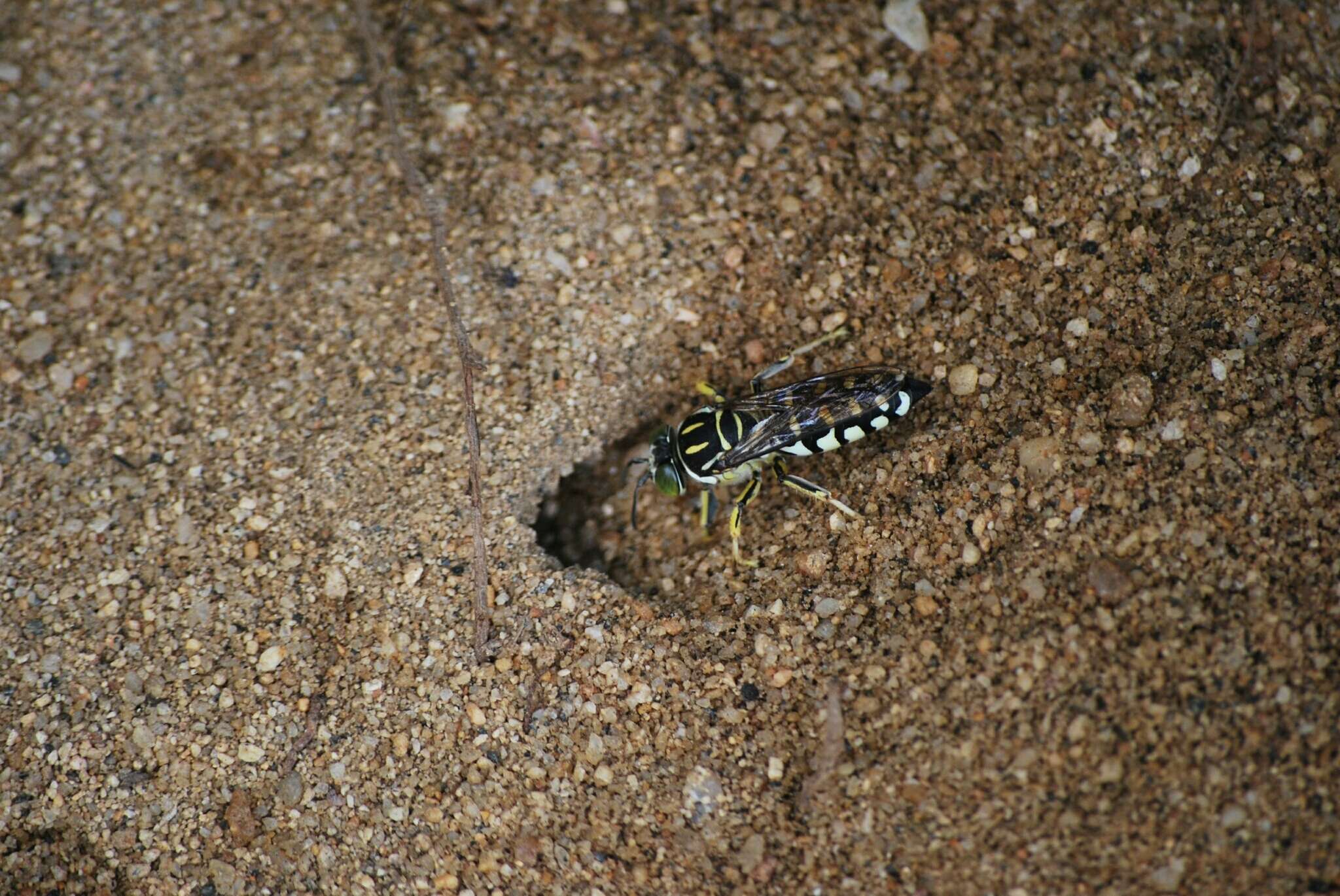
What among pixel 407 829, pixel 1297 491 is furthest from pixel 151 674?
pixel 1297 491

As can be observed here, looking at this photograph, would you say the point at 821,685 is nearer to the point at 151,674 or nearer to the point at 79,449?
the point at 151,674

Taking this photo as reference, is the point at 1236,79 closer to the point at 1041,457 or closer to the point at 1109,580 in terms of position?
the point at 1041,457

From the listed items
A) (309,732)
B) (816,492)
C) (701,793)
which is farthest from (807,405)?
(309,732)

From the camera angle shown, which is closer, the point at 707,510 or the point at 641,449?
the point at 707,510

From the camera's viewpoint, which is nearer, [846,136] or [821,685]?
[821,685]

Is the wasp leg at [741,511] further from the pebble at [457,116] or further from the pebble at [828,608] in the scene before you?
the pebble at [457,116]

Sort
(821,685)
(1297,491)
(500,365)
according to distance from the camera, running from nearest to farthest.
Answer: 1. (1297,491)
2. (821,685)
3. (500,365)

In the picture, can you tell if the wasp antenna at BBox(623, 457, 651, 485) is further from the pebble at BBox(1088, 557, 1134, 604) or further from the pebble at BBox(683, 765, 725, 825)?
the pebble at BBox(1088, 557, 1134, 604)
